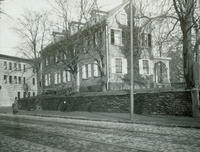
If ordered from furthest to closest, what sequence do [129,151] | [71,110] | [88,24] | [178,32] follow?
[88,24] → [71,110] → [178,32] → [129,151]

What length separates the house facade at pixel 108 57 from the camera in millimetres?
34562

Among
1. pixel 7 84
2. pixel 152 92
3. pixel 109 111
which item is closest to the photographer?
pixel 152 92

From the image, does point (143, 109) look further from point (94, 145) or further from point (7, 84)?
point (7, 84)

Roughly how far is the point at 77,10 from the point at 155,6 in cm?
1685

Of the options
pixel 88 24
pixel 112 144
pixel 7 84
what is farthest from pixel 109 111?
pixel 7 84

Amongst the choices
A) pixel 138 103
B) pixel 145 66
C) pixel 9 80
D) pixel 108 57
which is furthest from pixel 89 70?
pixel 9 80

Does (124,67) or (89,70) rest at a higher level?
(124,67)

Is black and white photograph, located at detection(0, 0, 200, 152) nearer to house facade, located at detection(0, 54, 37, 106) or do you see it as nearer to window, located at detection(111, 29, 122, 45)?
window, located at detection(111, 29, 122, 45)

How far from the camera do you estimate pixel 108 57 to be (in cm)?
3606

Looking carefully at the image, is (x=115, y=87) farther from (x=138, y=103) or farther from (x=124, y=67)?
(x=138, y=103)

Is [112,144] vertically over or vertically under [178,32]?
under

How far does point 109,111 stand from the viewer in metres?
26.2

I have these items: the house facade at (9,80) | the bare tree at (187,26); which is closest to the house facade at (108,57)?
the bare tree at (187,26)

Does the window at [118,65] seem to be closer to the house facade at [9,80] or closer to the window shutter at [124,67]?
the window shutter at [124,67]
